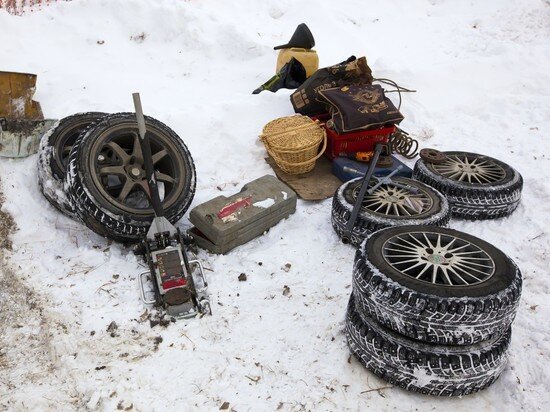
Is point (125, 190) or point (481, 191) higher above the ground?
point (125, 190)

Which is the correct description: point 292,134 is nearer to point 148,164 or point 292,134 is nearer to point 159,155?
point 159,155

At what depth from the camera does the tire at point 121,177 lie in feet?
14.8

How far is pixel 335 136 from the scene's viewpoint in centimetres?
613

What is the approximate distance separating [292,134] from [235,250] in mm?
1939

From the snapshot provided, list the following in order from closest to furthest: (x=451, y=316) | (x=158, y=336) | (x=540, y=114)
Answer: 1. (x=451, y=316)
2. (x=158, y=336)
3. (x=540, y=114)

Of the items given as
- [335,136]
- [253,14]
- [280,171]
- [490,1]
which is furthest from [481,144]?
[490,1]

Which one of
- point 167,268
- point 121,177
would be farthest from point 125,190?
point 167,268

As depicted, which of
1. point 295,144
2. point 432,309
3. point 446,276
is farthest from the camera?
point 295,144

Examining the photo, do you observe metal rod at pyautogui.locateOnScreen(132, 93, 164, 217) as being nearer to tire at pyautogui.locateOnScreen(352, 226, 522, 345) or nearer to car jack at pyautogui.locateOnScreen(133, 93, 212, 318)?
car jack at pyautogui.locateOnScreen(133, 93, 212, 318)

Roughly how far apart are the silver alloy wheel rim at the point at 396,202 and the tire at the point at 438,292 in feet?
4.01

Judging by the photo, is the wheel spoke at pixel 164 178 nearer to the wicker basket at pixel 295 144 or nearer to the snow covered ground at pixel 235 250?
the snow covered ground at pixel 235 250

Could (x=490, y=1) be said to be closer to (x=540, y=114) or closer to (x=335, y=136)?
(x=540, y=114)

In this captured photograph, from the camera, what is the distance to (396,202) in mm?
5039

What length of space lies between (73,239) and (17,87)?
241 cm
